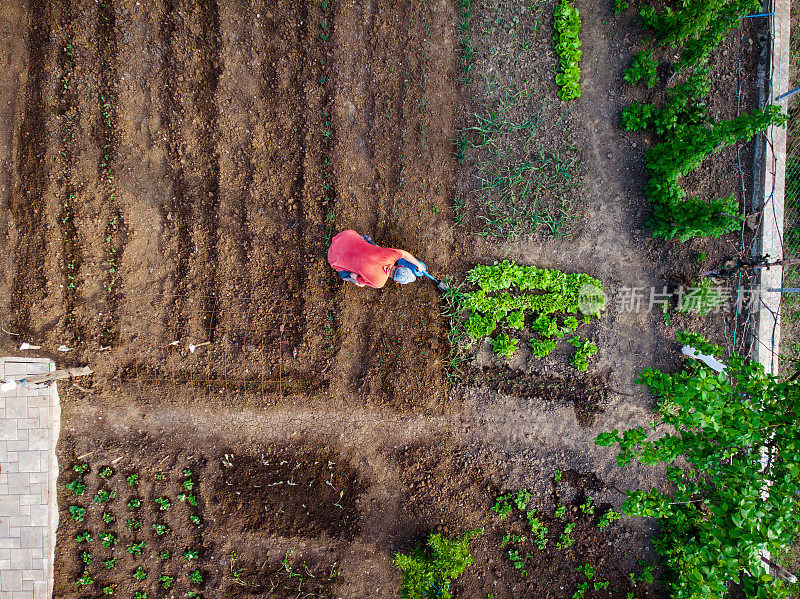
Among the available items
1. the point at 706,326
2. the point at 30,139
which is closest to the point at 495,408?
the point at 706,326

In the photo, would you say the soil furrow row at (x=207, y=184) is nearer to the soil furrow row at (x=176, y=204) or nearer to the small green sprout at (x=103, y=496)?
the soil furrow row at (x=176, y=204)

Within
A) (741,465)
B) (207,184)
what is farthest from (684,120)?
(207,184)

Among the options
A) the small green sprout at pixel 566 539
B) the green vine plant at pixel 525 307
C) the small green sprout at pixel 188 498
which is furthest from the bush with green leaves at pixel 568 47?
the small green sprout at pixel 188 498

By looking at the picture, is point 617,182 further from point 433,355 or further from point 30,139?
point 30,139

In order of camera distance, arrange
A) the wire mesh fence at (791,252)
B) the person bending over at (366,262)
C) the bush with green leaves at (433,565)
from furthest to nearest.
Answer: the wire mesh fence at (791,252) < the bush with green leaves at (433,565) < the person bending over at (366,262)

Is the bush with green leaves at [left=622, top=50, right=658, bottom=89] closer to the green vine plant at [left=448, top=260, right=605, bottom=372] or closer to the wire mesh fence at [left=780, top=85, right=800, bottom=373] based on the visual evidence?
the wire mesh fence at [left=780, top=85, right=800, bottom=373]

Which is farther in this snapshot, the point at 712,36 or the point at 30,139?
the point at 30,139

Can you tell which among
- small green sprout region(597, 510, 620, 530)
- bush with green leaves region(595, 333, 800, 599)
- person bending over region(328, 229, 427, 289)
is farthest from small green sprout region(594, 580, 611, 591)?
person bending over region(328, 229, 427, 289)
